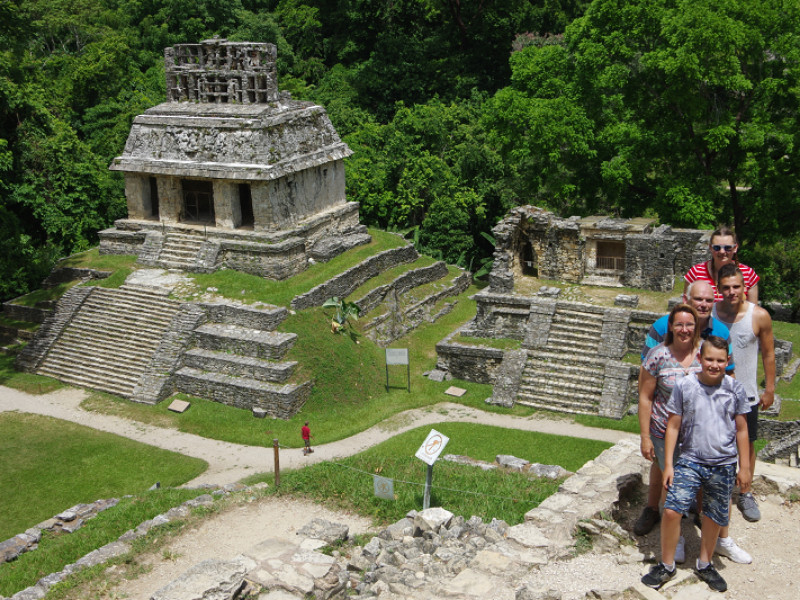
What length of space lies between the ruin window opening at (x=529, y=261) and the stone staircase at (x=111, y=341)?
10.1 m

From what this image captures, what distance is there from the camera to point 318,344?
74.7ft

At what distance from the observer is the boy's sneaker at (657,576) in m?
8.79

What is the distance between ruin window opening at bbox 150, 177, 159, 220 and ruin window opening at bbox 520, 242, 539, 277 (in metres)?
11.4

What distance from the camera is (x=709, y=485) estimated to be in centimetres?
→ 884

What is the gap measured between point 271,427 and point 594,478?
10993mm

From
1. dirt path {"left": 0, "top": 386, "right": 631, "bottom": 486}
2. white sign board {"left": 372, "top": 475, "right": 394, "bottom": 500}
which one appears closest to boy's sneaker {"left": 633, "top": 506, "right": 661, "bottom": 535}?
white sign board {"left": 372, "top": 475, "right": 394, "bottom": 500}

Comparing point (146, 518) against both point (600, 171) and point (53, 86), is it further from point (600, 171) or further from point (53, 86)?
point (53, 86)

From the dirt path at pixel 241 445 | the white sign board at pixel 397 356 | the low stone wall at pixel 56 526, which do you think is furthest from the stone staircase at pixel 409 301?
the low stone wall at pixel 56 526

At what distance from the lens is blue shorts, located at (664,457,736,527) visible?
880cm

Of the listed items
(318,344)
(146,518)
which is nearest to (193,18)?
(318,344)

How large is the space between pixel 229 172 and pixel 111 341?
5.68 meters

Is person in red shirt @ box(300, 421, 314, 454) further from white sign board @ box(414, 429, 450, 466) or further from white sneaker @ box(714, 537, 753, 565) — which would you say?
white sneaker @ box(714, 537, 753, 565)

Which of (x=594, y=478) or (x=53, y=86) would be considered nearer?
(x=594, y=478)

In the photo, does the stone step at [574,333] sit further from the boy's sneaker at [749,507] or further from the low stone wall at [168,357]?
the boy's sneaker at [749,507]
